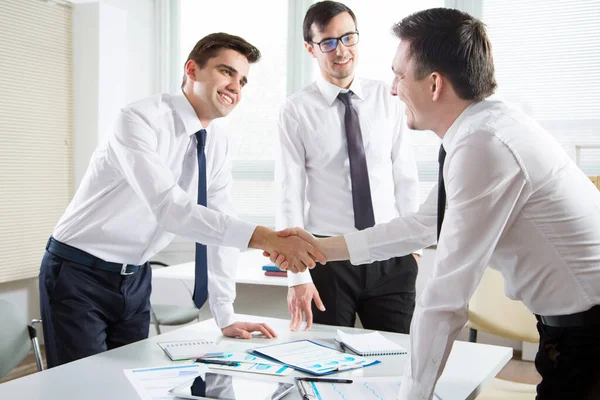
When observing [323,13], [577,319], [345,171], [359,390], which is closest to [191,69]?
[323,13]

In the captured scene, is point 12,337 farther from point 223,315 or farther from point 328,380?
point 328,380

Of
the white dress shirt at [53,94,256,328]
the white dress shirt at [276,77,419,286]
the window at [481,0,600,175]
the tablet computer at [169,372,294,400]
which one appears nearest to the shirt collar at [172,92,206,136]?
the white dress shirt at [53,94,256,328]

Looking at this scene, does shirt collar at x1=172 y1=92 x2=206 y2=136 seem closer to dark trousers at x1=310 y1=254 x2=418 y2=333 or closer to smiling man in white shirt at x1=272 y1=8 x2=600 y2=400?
dark trousers at x1=310 y1=254 x2=418 y2=333

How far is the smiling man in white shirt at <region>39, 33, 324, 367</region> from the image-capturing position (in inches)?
80.1

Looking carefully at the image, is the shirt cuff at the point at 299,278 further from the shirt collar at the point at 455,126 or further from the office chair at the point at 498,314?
the office chair at the point at 498,314

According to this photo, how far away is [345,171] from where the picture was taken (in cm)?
246

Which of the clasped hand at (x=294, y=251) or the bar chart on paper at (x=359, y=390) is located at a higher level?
the clasped hand at (x=294, y=251)

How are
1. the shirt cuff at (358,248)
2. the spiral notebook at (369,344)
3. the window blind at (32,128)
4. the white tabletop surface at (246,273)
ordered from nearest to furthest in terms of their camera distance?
the spiral notebook at (369,344), the shirt cuff at (358,248), the white tabletop surface at (246,273), the window blind at (32,128)

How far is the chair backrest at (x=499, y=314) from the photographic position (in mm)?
2707

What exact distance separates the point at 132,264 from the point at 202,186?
0.37 m

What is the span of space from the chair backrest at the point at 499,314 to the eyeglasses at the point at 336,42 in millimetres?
1308

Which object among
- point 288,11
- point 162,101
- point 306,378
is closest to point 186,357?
point 306,378

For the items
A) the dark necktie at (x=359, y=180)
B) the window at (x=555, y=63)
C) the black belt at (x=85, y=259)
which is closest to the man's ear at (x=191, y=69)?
the dark necktie at (x=359, y=180)

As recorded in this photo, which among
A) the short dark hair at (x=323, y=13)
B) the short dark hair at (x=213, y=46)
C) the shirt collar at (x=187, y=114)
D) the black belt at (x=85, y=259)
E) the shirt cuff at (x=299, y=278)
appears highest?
the short dark hair at (x=323, y=13)
